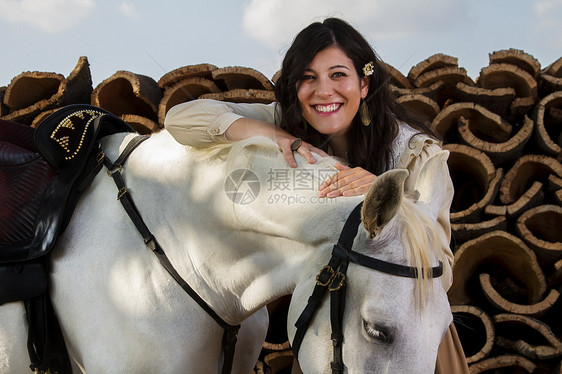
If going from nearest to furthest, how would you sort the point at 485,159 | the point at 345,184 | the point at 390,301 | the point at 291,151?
the point at 390,301, the point at 345,184, the point at 291,151, the point at 485,159

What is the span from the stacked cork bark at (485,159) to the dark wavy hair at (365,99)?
83 cm

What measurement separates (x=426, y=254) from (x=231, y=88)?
2.00 metres

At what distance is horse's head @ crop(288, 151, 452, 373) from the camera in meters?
1.01

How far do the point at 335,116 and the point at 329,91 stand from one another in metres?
0.09

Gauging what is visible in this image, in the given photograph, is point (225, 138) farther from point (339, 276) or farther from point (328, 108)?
point (339, 276)

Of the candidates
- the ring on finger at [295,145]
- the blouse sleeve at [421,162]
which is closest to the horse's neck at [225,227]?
the ring on finger at [295,145]

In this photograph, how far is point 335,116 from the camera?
1623mm

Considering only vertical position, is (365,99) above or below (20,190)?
above

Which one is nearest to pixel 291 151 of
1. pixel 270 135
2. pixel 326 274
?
pixel 270 135

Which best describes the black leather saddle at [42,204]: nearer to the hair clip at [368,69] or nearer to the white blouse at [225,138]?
the white blouse at [225,138]

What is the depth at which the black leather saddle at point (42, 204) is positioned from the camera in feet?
4.34

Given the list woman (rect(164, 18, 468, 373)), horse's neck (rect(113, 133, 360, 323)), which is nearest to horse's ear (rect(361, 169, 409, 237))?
horse's neck (rect(113, 133, 360, 323))

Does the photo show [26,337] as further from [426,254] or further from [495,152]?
[495,152]

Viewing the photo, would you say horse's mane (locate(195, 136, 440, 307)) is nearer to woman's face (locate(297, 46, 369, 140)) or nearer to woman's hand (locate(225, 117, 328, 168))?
woman's hand (locate(225, 117, 328, 168))
